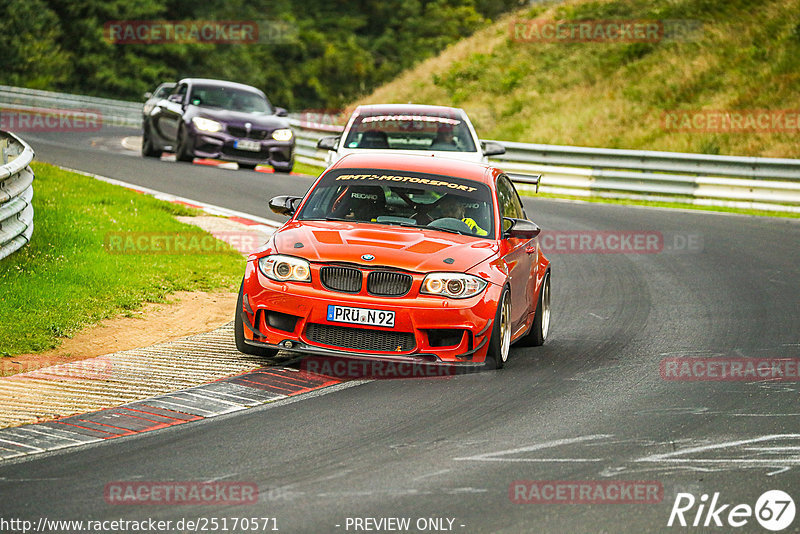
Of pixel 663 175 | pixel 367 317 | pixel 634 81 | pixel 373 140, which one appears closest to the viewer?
pixel 367 317

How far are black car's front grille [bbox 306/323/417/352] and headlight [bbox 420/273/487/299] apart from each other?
0.37 m

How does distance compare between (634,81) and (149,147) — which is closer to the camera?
(149,147)

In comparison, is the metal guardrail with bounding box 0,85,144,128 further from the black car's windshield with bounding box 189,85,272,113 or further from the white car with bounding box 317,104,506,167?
the white car with bounding box 317,104,506,167

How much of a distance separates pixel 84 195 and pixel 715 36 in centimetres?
2680

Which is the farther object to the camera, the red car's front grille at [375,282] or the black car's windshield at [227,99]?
the black car's windshield at [227,99]

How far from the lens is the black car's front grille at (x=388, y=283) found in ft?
27.2

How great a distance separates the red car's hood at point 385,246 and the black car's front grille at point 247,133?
46.9ft

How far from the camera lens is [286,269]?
334 inches

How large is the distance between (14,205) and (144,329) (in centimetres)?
256
